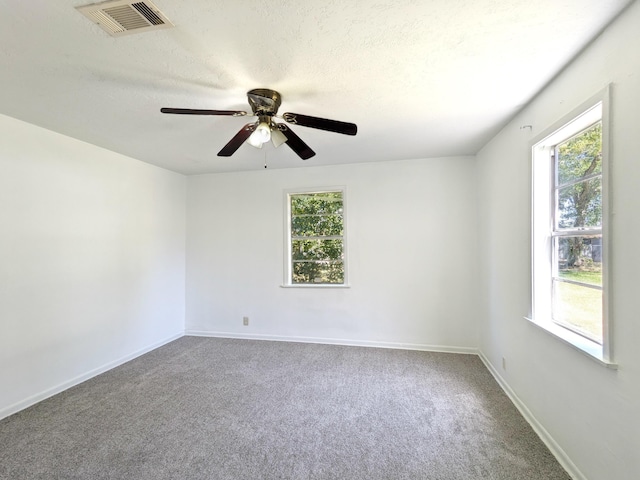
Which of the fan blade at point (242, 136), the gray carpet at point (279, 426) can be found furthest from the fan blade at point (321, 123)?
the gray carpet at point (279, 426)

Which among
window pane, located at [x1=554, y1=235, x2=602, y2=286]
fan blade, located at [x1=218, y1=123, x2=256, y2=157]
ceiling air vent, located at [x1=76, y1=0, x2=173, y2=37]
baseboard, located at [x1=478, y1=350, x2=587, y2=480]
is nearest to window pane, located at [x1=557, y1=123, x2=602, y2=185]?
window pane, located at [x1=554, y1=235, x2=602, y2=286]

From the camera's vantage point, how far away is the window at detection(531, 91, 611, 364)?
5.48 ft

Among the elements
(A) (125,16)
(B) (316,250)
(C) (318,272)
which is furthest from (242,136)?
(C) (318,272)

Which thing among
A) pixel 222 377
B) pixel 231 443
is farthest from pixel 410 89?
pixel 222 377

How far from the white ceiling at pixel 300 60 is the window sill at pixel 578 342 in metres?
1.64

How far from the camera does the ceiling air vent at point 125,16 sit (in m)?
1.33

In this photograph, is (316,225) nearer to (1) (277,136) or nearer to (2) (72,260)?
(1) (277,136)

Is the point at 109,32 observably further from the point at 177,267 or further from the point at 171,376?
the point at 177,267

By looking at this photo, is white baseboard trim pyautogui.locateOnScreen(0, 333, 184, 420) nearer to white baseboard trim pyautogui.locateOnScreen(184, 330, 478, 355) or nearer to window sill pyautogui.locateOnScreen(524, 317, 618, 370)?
white baseboard trim pyautogui.locateOnScreen(184, 330, 478, 355)

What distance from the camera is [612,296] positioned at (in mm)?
1458

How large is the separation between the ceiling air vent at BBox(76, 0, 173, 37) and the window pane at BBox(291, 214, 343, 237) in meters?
3.08

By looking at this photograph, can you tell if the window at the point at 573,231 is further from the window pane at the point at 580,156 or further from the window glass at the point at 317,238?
the window glass at the point at 317,238

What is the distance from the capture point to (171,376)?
10.5 feet

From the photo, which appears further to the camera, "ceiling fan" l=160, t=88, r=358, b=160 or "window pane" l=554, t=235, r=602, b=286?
"ceiling fan" l=160, t=88, r=358, b=160
